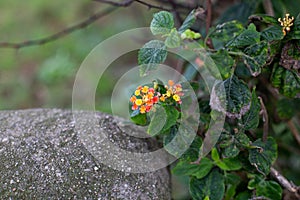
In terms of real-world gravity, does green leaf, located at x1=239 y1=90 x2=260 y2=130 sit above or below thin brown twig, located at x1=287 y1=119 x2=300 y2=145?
above

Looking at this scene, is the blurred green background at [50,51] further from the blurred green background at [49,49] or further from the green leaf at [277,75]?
the green leaf at [277,75]

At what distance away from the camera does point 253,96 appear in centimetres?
102

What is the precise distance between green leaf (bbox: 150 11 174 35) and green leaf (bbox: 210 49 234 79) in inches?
4.7

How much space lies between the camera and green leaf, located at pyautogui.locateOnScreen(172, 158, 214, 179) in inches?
43.2

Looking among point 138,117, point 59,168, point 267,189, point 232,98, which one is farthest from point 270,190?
point 59,168

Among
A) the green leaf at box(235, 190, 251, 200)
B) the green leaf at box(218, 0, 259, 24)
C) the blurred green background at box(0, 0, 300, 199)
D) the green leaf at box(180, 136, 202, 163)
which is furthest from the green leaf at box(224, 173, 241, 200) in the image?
the blurred green background at box(0, 0, 300, 199)

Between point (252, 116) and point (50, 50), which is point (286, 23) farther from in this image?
point (50, 50)

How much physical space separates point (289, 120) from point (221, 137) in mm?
327

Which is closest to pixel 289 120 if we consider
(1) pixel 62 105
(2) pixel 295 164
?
(2) pixel 295 164

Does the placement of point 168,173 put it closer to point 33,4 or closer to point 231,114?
point 231,114

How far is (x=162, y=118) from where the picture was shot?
99 centimetres

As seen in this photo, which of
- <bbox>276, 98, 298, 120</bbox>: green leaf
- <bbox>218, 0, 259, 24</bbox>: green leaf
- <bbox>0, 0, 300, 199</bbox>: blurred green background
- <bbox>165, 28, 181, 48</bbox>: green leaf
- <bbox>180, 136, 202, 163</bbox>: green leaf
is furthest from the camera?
<bbox>0, 0, 300, 199</bbox>: blurred green background

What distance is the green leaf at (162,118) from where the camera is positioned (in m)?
0.99

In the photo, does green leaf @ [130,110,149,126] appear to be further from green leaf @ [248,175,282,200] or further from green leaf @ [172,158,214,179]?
green leaf @ [248,175,282,200]
